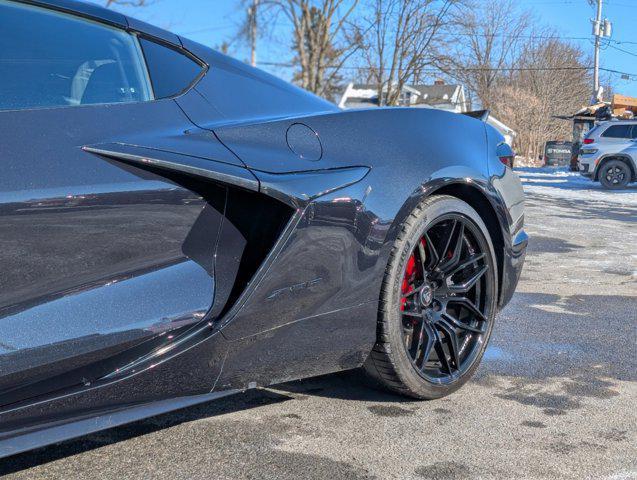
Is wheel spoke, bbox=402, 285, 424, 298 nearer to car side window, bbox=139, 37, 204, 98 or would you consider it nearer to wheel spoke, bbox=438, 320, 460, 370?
wheel spoke, bbox=438, 320, 460, 370

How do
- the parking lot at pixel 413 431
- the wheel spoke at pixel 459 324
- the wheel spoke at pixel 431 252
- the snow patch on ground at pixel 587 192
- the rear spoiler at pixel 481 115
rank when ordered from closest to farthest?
the parking lot at pixel 413 431, the wheel spoke at pixel 431 252, the wheel spoke at pixel 459 324, the rear spoiler at pixel 481 115, the snow patch on ground at pixel 587 192

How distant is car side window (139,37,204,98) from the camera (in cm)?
216

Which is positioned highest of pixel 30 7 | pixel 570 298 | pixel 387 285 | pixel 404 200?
pixel 30 7

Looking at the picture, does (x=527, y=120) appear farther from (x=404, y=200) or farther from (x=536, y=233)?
(x=404, y=200)

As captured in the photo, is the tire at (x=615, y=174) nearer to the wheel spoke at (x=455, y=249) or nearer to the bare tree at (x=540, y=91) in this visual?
the wheel spoke at (x=455, y=249)

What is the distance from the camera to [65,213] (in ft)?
5.85

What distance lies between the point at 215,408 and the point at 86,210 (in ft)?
3.54

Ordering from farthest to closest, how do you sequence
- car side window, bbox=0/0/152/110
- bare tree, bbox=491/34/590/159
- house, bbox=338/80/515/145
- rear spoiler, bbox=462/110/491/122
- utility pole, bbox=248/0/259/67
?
bare tree, bbox=491/34/590/159 → house, bbox=338/80/515/145 → utility pole, bbox=248/0/259/67 → rear spoiler, bbox=462/110/491/122 → car side window, bbox=0/0/152/110

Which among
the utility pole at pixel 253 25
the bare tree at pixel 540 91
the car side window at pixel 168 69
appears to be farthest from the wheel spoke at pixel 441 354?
the bare tree at pixel 540 91

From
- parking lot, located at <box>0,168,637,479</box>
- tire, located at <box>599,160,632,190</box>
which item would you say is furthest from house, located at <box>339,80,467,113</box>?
parking lot, located at <box>0,168,637,479</box>

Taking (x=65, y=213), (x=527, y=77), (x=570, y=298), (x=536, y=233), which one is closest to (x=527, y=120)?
(x=527, y=77)

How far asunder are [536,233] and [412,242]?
621 centimetres

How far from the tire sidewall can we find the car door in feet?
2.31

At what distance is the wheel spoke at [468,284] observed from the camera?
288 cm
